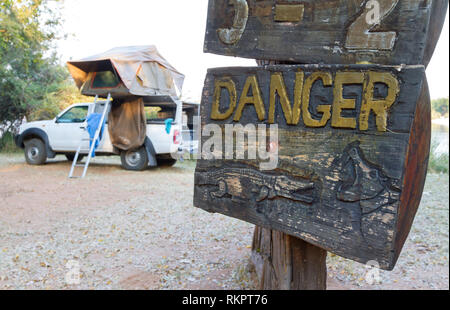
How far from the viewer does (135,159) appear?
7.12m

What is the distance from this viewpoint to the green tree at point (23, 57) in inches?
57.1

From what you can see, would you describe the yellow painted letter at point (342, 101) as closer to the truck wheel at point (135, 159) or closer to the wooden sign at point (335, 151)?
the wooden sign at point (335, 151)

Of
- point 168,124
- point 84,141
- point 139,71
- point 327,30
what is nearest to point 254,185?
point 327,30

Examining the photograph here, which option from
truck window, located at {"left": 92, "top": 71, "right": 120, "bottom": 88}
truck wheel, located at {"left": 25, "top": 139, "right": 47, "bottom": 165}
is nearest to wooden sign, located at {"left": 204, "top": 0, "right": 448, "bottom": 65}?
truck window, located at {"left": 92, "top": 71, "right": 120, "bottom": 88}

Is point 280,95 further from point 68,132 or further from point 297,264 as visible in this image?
point 68,132

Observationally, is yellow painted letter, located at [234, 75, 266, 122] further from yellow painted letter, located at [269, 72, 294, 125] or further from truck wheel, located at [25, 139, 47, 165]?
truck wheel, located at [25, 139, 47, 165]

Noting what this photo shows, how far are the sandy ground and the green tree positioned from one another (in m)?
0.32

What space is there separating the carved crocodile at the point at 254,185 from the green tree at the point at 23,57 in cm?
95

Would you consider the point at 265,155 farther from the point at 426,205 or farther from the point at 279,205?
the point at 426,205

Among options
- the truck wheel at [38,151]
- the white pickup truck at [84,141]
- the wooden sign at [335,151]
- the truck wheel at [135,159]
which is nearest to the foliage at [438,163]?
the white pickup truck at [84,141]

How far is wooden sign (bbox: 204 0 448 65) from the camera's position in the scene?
→ 1.00 m

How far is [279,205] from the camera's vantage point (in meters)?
1.22
